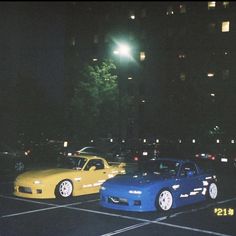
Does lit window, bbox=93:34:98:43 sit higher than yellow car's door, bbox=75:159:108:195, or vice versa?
lit window, bbox=93:34:98:43

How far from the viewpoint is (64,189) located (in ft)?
41.7

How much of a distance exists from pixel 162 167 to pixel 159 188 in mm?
1247

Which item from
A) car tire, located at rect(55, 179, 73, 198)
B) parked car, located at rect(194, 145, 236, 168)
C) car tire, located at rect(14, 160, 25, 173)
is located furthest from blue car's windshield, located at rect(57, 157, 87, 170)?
parked car, located at rect(194, 145, 236, 168)

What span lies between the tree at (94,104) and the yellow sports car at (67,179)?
14.5 metres

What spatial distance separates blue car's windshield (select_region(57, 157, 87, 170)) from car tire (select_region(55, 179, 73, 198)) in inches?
31.8

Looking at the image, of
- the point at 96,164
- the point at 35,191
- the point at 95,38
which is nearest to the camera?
the point at 35,191

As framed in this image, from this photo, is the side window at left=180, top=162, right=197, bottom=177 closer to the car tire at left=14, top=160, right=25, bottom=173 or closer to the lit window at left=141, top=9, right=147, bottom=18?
the car tire at left=14, top=160, right=25, bottom=173

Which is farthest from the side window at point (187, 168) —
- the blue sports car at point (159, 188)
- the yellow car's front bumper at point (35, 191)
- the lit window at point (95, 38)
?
the lit window at point (95, 38)

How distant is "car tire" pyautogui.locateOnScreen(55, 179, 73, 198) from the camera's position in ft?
41.1

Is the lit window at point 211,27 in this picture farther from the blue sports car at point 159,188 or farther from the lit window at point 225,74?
the blue sports car at point 159,188

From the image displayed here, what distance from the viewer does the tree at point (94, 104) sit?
28.8m

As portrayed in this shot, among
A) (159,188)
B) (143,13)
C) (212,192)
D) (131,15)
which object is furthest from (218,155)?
(131,15)

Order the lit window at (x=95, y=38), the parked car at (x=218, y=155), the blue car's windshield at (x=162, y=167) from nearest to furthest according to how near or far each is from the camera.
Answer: the blue car's windshield at (x=162, y=167) < the parked car at (x=218, y=155) < the lit window at (x=95, y=38)

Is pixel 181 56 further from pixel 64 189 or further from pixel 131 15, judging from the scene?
pixel 64 189
